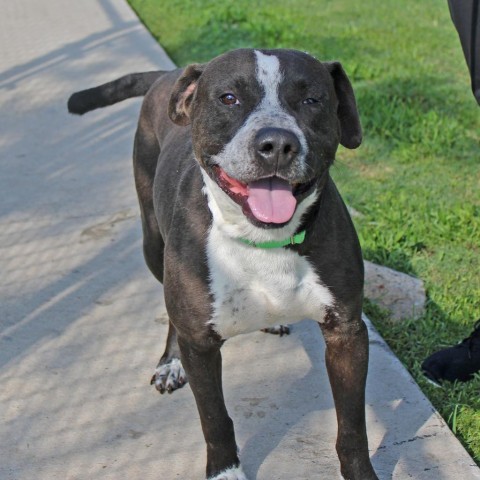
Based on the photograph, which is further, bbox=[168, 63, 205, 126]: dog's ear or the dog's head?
bbox=[168, 63, 205, 126]: dog's ear

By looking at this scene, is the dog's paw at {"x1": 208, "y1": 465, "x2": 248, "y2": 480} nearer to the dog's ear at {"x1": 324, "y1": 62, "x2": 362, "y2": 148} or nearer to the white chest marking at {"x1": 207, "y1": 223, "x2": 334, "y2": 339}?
the white chest marking at {"x1": 207, "y1": 223, "x2": 334, "y2": 339}

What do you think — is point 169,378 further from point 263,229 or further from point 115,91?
point 115,91

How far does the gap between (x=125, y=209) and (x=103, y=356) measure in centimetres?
162

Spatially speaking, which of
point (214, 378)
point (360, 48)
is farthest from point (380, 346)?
point (360, 48)

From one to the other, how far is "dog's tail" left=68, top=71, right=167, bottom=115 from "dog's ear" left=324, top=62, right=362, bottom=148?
148 centimetres

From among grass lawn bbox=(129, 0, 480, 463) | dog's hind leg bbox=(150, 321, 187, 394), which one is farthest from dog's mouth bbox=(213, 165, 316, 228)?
grass lawn bbox=(129, 0, 480, 463)

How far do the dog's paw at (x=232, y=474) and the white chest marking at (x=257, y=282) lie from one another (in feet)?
1.87

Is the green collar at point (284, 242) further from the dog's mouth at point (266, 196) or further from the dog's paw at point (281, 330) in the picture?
the dog's paw at point (281, 330)

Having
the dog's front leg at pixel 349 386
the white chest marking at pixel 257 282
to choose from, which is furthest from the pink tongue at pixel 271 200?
the dog's front leg at pixel 349 386

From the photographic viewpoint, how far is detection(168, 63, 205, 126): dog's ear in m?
3.47

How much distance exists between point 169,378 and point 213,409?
70 centimetres

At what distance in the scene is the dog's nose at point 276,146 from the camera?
9.61ft

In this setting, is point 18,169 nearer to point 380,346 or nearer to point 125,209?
point 125,209

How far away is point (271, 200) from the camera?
3.05m
